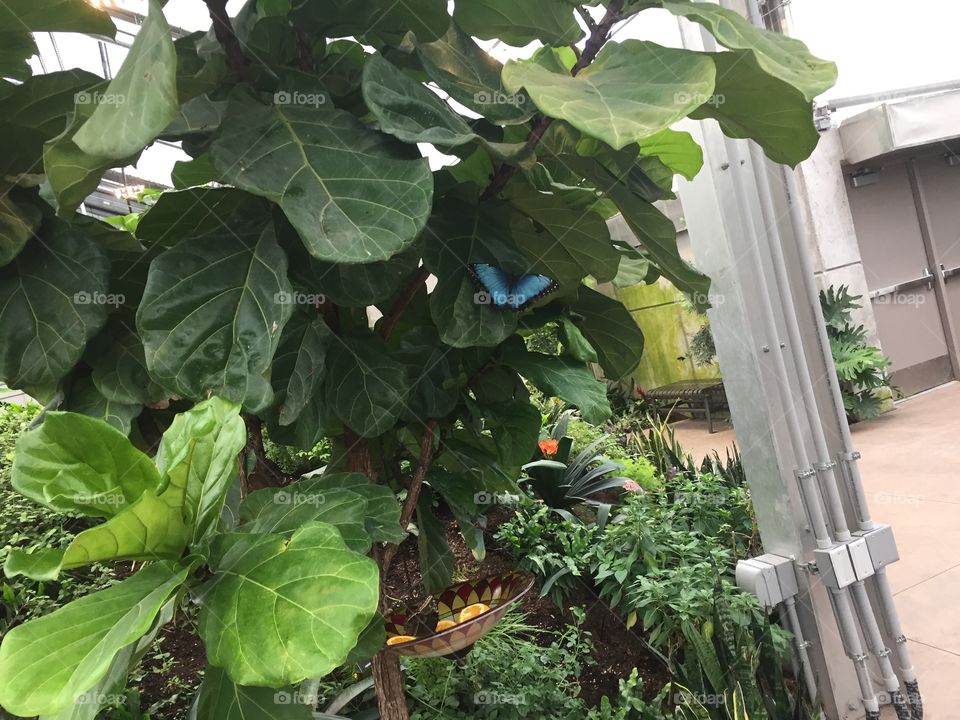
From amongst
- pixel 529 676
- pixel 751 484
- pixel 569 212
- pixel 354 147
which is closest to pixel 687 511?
pixel 751 484

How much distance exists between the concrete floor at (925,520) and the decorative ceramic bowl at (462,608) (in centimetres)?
142

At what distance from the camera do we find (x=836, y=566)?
1.63 meters

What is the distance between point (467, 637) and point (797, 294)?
4.51ft

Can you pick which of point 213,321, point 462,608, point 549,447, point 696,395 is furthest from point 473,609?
point 696,395

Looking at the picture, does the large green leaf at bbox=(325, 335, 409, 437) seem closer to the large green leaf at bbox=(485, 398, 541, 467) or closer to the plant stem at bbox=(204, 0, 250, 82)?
the large green leaf at bbox=(485, 398, 541, 467)

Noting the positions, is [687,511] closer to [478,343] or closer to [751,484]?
[751,484]

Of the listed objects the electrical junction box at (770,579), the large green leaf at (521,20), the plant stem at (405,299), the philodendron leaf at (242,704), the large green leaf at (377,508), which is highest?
the large green leaf at (521,20)

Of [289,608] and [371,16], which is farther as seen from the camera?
[371,16]

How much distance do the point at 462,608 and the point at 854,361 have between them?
4626 millimetres

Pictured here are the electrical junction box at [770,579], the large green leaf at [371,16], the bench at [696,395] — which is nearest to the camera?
the large green leaf at [371,16]

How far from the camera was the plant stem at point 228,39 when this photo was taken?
566 millimetres

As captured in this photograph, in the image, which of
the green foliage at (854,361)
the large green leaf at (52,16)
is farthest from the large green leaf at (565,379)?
the green foliage at (854,361)

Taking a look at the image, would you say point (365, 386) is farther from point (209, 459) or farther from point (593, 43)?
point (593, 43)

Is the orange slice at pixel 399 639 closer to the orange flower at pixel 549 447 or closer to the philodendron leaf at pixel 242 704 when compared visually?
the philodendron leaf at pixel 242 704
